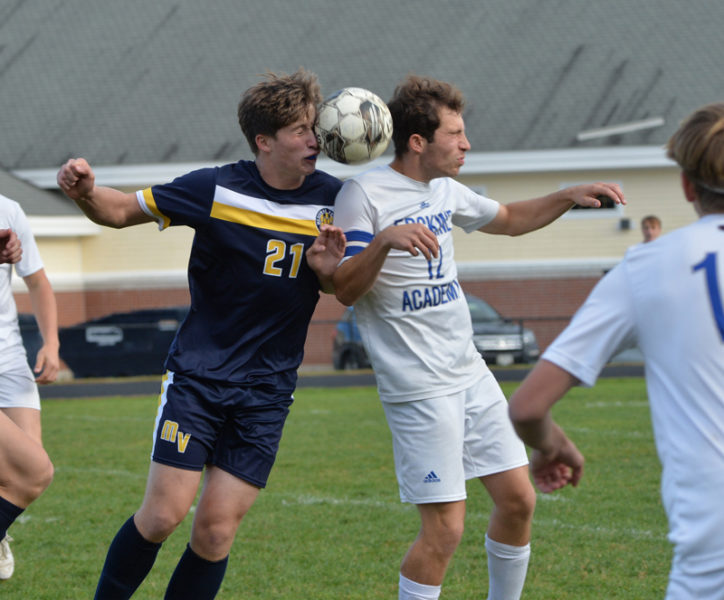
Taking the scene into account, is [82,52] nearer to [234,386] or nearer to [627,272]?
[234,386]

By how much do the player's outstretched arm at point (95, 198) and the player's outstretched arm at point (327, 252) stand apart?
734mm

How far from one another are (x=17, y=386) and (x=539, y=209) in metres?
2.77

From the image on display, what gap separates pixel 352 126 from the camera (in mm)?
4355

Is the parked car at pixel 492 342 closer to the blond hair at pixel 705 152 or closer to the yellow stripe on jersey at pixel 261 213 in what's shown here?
the yellow stripe on jersey at pixel 261 213

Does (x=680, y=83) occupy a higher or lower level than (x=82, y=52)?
higher

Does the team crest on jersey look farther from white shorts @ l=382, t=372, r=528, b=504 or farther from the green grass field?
the green grass field

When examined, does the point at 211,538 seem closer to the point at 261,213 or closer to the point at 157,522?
the point at 157,522

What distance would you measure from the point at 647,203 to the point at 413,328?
69.0 feet

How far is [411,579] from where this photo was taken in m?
4.32

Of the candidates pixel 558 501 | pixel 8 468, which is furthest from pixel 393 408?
pixel 558 501

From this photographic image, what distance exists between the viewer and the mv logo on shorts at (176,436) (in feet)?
14.0

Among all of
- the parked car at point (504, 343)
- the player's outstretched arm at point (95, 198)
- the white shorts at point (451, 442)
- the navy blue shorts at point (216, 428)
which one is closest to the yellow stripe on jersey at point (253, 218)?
the player's outstretched arm at point (95, 198)

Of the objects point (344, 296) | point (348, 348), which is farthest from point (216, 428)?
point (348, 348)

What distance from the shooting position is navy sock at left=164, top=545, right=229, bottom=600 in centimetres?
430
